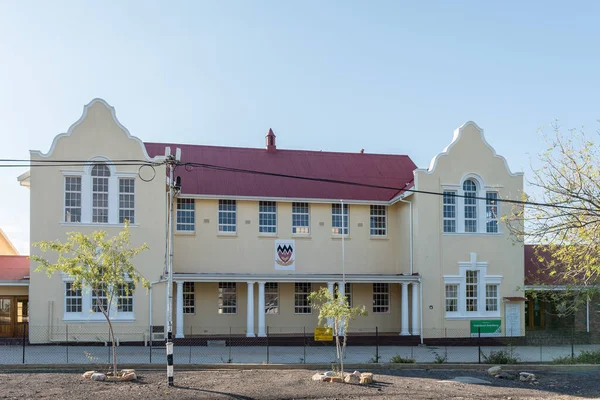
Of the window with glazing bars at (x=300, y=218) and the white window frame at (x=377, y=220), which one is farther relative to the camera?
the white window frame at (x=377, y=220)

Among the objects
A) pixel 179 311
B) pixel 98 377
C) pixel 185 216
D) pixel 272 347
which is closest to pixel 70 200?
pixel 185 216

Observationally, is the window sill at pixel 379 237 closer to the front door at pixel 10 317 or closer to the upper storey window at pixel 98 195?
the upper storey window at pixel 98 195

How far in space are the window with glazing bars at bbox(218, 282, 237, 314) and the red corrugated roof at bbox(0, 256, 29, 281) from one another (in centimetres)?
915

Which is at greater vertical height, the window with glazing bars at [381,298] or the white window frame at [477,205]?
the white window frame at [477,205]

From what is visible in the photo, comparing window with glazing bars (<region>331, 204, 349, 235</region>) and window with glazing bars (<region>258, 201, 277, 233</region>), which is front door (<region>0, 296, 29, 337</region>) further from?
window with glazing bars (<region>331, 204, 349, 235</region>)

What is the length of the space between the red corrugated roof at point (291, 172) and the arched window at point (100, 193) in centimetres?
396

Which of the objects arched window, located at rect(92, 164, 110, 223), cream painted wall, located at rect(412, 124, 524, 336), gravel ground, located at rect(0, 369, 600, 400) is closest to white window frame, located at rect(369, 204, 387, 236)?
cream painted wall, located at rect(412, 124, 524, 336)

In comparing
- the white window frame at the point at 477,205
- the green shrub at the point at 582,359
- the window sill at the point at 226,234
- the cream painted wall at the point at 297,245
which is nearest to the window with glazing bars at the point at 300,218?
the cream painted wall at the point at 297,245

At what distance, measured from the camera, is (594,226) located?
18.3 m

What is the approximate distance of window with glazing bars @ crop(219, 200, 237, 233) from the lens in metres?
32.9

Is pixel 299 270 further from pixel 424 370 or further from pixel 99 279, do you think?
pixel 99 279

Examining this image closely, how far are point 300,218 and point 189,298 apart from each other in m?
6.94

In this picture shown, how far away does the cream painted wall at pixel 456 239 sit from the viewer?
32125mm

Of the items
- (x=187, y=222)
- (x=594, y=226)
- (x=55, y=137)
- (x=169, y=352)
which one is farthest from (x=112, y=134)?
(x=594, y=226)
